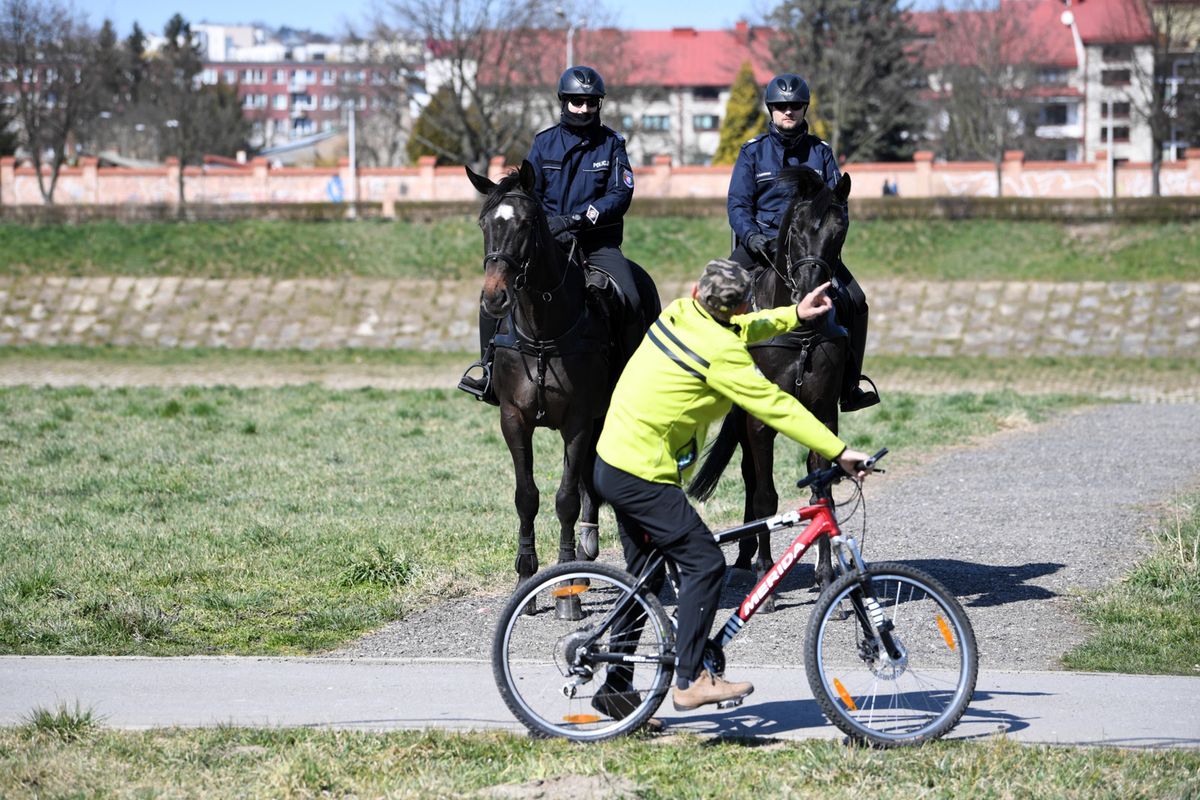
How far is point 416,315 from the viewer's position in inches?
1304

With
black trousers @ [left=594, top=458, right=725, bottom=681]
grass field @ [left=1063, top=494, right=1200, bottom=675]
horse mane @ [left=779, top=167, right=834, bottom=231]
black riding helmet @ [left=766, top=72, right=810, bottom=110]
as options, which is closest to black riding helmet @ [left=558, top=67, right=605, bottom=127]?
black riding helmet @ [left=766, top=72, right=810, bottom=110]

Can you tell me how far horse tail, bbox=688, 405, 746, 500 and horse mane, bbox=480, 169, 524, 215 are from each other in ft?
7.82

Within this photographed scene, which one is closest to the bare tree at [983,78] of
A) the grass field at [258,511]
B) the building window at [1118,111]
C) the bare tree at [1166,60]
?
the building window at [1118,111]

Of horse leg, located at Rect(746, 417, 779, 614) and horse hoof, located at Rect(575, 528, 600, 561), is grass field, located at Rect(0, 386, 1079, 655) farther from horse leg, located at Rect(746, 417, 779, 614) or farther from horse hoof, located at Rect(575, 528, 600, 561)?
horse leg, located at Rect(746, 417, 779, 614)

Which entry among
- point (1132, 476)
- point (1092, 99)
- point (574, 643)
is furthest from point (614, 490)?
point (1092, 99)

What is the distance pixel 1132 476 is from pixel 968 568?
4725 mm

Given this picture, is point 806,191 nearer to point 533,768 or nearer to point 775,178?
point 775,178

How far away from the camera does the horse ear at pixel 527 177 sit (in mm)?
8719

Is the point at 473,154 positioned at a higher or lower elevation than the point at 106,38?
lower

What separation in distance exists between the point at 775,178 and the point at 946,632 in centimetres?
422

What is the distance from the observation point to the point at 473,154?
2906 inches

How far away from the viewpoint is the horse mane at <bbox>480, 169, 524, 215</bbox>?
8633 mm

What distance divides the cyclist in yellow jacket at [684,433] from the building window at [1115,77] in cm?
6941

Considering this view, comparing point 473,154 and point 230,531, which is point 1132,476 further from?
point 473,154
